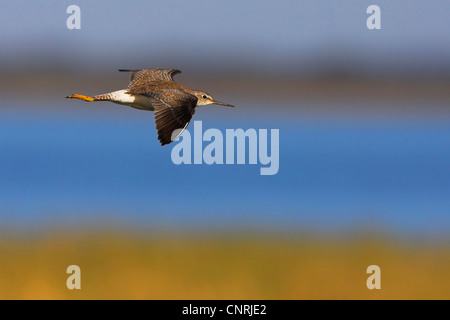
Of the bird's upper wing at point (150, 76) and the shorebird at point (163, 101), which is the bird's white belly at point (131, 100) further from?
the bird's upper wing at point (150, 76)

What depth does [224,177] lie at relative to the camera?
2727 cm

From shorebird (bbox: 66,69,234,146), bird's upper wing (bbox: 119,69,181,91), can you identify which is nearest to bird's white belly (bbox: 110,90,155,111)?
shorebird (bbox: 66,69,234,146)

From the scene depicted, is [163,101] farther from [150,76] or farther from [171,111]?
[150,76]

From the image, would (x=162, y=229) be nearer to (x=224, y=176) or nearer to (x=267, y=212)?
(x=267, y=212)

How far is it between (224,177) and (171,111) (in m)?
17.3

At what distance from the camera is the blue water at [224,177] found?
18641 mm

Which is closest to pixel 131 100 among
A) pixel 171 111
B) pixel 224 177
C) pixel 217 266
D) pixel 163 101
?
pixel 163 101

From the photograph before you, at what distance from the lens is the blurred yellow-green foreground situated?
1394 cm

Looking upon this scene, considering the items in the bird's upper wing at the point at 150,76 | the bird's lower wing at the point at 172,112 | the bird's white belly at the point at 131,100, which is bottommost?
the bird's lower wing at the point at 172,112

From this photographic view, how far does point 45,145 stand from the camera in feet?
110

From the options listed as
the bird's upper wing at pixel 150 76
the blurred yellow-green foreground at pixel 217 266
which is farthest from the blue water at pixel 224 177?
the bird's upper wing at pixel 150 76

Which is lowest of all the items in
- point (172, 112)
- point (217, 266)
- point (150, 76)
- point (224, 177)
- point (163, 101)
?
point (217, 266)
